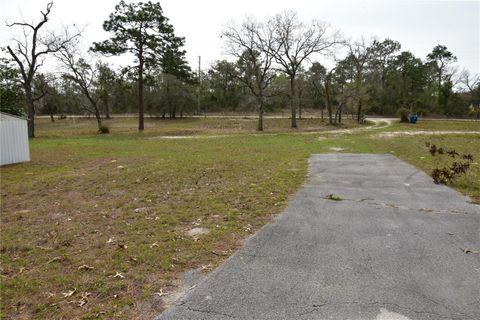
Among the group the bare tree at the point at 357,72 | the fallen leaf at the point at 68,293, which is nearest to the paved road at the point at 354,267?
the fallen leaf at the point at 68,293

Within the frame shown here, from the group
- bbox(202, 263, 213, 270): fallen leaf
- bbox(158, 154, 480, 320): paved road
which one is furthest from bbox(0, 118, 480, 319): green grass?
bbox(158, 154, 480, 320): paved road

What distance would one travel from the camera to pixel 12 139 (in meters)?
12.8

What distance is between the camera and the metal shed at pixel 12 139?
40.7 feet

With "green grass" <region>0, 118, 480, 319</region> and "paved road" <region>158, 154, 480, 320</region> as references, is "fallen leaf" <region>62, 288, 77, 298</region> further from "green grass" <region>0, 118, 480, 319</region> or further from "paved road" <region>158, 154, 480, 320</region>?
"paved road" <region>158, 154, 480, 320</region>

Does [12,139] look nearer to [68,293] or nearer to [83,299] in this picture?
[68,293]

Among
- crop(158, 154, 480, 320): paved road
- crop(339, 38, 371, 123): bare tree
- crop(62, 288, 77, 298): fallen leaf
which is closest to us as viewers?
crop(158, 154, 480, 320): paved road

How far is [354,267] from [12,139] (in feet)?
44.4

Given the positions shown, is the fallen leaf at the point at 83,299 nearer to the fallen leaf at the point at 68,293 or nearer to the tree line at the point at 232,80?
the fallen leaf at the point at 68,293

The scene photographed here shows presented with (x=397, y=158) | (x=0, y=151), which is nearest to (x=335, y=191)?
(x=397, y=158)

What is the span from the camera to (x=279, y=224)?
5.14 m

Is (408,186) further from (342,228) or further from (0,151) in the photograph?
(0,151)

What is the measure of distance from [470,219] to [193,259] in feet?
14.2

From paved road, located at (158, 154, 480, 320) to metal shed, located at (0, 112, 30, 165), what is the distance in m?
11.4

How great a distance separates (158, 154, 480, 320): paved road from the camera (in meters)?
2.93
